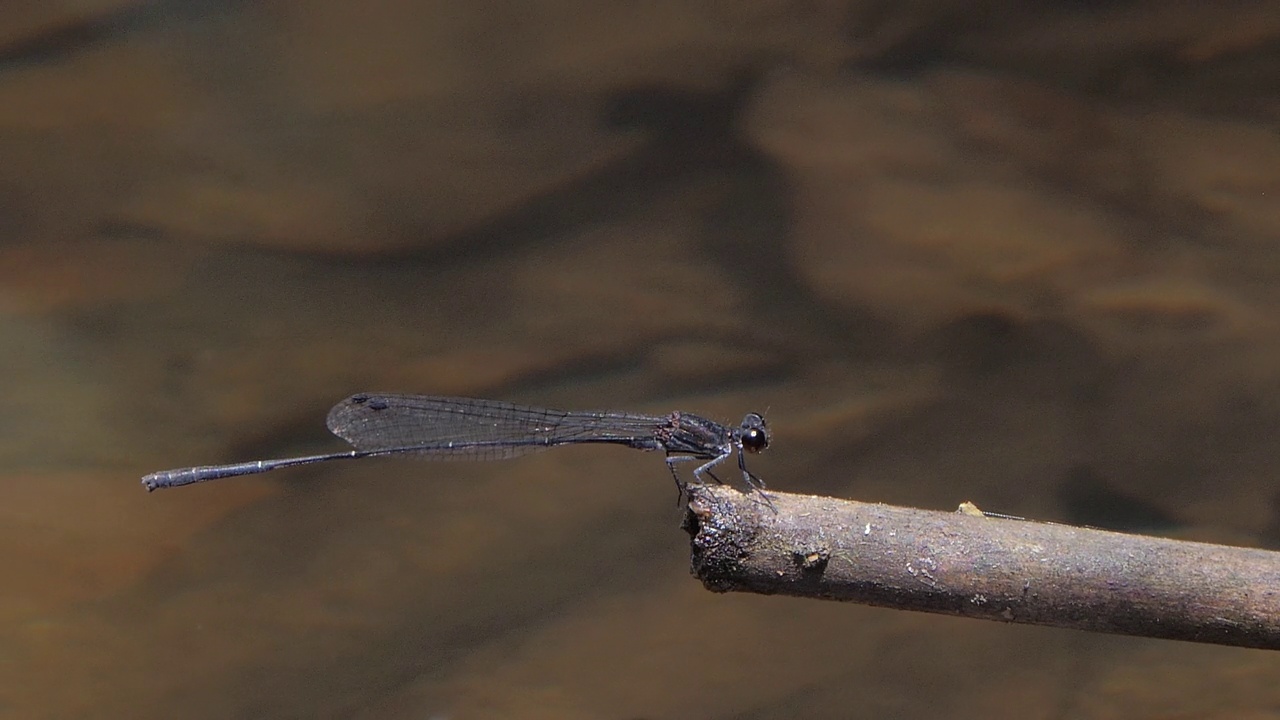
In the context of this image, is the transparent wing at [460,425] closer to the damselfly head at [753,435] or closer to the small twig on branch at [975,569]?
the damselfly head at [753,435]

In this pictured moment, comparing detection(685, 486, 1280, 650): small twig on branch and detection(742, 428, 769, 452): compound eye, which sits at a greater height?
detection(742, 428, 769, 452): compound eye

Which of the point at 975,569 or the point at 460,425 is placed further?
the point at 460,425

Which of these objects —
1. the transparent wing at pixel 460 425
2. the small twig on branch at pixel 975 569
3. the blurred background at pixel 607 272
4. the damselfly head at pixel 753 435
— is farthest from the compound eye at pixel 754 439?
the small twig on branch at pixel 975 569

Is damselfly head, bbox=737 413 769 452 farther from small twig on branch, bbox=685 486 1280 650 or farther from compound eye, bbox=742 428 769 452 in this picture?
small twig on branch, bbox=685 486 1280 650

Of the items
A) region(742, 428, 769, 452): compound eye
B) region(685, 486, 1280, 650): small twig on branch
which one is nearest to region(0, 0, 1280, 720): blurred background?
region(742, 428, 769, 452): compound eye

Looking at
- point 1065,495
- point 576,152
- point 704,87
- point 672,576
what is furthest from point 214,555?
point 1065,495

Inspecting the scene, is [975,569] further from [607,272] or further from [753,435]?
[607,272]

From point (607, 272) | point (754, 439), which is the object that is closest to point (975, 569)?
point (754, 439)
